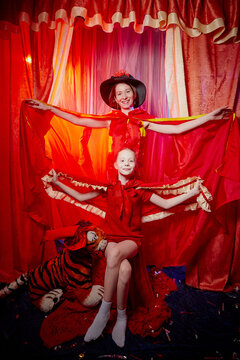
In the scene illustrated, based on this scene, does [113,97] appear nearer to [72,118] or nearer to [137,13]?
[72,118]

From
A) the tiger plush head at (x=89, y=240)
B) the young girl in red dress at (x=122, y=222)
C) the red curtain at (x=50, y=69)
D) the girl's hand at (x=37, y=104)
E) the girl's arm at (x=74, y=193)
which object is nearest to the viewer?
the young girl in red dress at (x=122, y=222)

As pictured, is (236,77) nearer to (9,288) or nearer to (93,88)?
(93,88)

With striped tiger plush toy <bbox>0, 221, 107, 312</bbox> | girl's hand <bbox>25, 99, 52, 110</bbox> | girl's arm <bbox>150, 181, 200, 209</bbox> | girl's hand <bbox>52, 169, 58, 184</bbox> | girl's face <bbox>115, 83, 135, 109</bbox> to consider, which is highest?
girl's face <bbox>115, 83, 135, 109</bbox>

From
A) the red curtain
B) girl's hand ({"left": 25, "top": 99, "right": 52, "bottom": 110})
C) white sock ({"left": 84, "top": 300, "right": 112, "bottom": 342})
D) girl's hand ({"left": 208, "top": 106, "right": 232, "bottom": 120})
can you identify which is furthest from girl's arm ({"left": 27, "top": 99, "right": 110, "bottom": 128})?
white sock ({"left": 84, "top": 300, "right": 112, "bottom": 342})

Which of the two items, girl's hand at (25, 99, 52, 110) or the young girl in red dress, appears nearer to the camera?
the young girl in red dress

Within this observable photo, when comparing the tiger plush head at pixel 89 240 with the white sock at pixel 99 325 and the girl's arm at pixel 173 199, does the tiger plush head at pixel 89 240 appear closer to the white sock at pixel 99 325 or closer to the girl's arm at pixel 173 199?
the white sock at pixel 99 325

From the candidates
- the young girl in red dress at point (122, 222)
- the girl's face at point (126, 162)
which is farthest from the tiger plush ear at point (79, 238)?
the girl's face at point (126, 162)

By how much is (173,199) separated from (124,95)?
46.8 inches

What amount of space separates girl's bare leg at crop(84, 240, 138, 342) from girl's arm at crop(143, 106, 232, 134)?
1.23 metres

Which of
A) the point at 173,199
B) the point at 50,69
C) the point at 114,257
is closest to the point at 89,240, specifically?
the point at 114,257

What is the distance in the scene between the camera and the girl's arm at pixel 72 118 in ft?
6.83

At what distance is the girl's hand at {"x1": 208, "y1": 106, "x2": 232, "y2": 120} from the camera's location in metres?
2.00

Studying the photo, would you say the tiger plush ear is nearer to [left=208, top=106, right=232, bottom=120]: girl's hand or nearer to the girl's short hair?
the girl's short hair

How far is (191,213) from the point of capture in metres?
2.29
